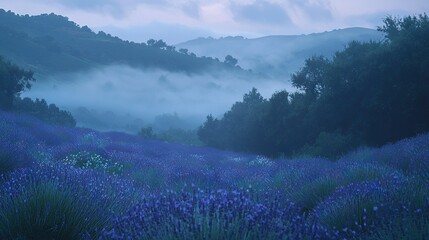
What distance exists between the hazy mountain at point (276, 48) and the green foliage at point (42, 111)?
326 ft

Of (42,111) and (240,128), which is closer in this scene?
(42,111)

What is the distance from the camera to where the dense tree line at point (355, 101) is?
52.6ft

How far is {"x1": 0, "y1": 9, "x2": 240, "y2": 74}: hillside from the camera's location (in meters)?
64.8

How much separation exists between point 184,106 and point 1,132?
242ft

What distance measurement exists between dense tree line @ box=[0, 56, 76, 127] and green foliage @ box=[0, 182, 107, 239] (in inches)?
797

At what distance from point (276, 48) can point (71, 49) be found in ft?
324

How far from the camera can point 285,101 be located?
26031 millimetres

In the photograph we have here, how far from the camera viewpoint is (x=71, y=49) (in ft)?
263

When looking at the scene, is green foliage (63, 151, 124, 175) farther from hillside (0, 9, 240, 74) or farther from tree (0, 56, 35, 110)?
hillside (0, 9, 240, 74)

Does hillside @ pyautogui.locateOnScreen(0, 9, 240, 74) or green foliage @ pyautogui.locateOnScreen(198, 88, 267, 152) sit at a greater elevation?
Answer: hillside @ pyautogui.locateOnScreen(0, 9, 240, 74)

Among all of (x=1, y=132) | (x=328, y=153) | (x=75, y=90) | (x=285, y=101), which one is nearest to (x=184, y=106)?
(x=75, y=90)

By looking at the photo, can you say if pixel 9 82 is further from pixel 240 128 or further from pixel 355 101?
pixel 355 101

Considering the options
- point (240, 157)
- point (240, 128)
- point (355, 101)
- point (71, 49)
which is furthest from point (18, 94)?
point (71, 49)

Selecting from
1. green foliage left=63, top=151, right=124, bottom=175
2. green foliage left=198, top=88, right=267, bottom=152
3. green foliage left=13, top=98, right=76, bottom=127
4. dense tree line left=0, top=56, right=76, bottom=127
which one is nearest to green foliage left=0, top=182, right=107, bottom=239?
green foliage left=63, top=151, right=124, bottom=175
